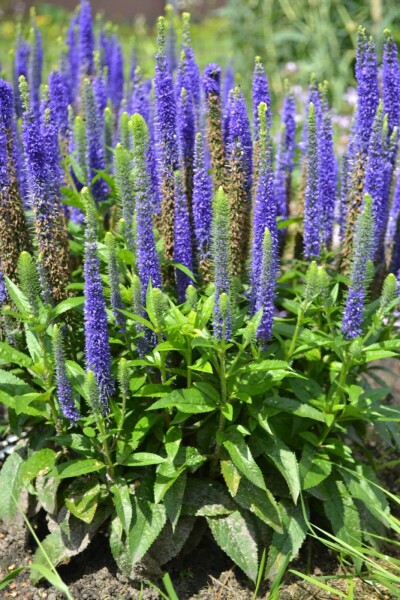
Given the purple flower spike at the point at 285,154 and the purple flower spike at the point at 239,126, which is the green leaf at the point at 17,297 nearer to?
the purple flower spike at the point at 239,126

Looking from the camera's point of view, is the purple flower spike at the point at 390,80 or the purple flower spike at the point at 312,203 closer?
the purple flower spike at the point at 312,203

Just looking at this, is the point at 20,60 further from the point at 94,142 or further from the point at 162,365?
the point at 162,365

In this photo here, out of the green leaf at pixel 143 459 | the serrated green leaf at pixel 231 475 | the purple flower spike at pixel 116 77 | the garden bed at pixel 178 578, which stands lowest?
the garden bed at pixel 178 578

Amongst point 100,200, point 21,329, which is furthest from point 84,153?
point 21,329

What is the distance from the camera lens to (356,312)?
3.20 metres

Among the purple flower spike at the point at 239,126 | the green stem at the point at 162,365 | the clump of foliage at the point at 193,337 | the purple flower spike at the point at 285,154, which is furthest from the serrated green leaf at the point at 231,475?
the purple flower spike at the point at 285,154

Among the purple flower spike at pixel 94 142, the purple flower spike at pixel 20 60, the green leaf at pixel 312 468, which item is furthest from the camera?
the purple flower spike at pixel 20 60

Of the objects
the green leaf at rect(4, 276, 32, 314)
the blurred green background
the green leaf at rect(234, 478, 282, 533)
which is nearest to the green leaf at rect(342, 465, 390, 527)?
the green leaf at rect(234, 478, 282, 533)

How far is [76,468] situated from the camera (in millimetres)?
3107

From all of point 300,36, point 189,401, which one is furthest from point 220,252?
Answer: point 300,36

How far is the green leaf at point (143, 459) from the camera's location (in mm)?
3109

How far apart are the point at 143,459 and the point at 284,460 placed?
0.68 meters

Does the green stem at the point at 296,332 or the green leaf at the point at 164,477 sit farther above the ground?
the green stem at the point at 296,332

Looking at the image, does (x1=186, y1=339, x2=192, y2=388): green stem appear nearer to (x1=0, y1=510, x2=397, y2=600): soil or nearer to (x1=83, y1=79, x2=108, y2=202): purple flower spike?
(x1=0, y1=510, x2=397, y2=600): soil
